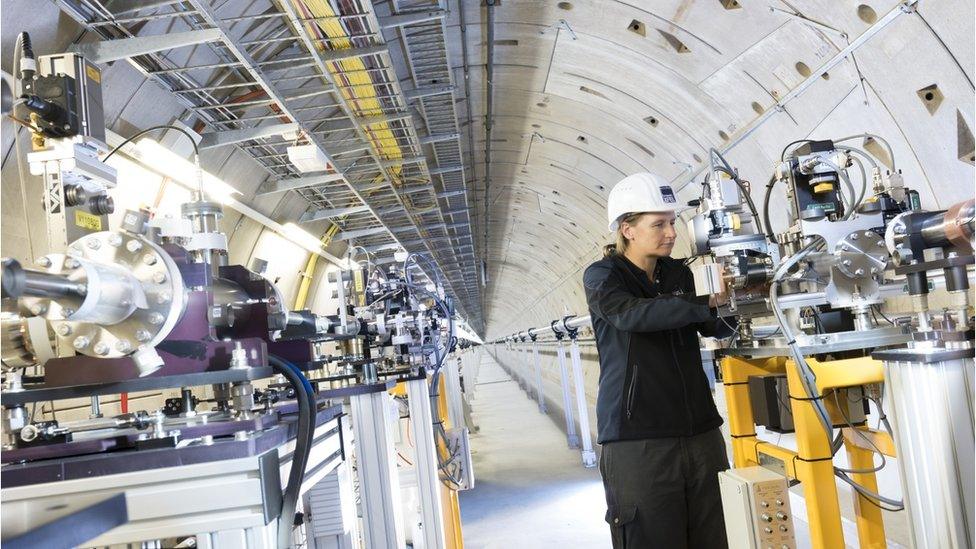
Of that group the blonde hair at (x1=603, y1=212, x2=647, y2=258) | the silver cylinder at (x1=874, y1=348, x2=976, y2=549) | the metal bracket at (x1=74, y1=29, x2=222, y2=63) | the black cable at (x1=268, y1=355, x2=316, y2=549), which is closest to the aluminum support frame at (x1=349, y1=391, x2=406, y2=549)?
the blonde hair at (x1=603, y1=212, x2=647, y2=258)

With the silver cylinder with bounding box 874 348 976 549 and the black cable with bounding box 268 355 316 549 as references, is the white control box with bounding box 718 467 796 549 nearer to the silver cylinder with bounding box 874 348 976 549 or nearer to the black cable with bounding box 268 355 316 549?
the silver cylinder with bounding box 874 348 976 549

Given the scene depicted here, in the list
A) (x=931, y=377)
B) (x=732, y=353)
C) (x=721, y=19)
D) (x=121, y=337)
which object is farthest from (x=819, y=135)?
(x=121, y=337)

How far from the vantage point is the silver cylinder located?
1.51 metres

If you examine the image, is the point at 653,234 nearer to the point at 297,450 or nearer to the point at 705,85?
the point at 297,450

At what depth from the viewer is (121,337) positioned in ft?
5.05

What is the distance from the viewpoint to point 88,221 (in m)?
1.85

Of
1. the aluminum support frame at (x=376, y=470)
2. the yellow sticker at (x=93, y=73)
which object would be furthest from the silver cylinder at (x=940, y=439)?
the aluminum support frame at (x=376, y=470)

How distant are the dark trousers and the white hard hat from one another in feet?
2.57

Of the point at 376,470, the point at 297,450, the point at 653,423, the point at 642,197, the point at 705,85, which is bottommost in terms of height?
the point at 376,470

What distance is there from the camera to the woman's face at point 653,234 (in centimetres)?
282

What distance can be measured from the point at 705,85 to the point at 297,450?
218 inches

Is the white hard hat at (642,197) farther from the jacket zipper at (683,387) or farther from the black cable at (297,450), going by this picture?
the black cable at (297,450)

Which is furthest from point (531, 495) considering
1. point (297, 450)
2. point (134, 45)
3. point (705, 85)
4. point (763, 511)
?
point (297, 450)

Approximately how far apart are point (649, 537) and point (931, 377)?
1276mm
